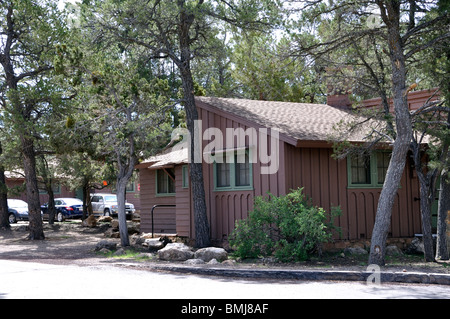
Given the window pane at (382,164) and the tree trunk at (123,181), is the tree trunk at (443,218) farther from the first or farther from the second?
the tree trunk at (123,181)

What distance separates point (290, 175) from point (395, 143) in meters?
3.40

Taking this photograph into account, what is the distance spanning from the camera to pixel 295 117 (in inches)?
683

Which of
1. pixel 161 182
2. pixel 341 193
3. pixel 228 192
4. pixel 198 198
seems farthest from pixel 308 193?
pixel 161 182

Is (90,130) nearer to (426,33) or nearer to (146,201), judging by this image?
(146,201)

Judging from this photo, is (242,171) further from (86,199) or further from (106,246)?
(86,199)

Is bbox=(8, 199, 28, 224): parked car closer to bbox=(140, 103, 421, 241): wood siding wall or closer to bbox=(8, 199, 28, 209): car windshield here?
bbox=(8, 199, 28, 209): car windshield

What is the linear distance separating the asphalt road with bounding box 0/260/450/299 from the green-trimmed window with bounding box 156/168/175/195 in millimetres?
8868

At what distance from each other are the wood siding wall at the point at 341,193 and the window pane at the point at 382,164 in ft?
1.52

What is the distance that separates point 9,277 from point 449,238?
10.1m

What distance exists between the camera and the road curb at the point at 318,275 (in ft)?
33.4

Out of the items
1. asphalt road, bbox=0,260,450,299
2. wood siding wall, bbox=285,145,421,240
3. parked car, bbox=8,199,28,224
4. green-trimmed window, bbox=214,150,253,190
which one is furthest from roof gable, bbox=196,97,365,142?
parked car, bbox=8,199,28,224

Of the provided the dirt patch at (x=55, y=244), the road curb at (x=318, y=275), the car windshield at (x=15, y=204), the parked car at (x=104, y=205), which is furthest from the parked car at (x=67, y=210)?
the road curb at (x=318, y=275)

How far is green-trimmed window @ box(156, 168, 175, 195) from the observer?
69.4 feet
